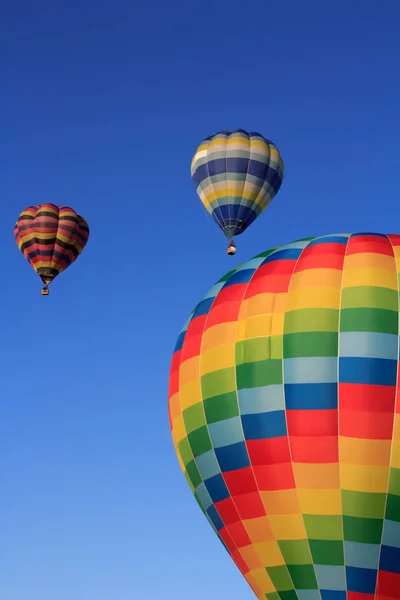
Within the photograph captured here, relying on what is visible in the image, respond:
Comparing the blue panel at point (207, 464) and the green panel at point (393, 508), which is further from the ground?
the blue panel at point (207, 464)

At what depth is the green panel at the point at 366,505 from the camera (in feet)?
47.5

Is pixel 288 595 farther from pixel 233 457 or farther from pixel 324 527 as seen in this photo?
pixel 233 457

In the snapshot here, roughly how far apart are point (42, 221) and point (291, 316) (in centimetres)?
1607

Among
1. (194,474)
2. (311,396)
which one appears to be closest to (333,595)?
(311,396)

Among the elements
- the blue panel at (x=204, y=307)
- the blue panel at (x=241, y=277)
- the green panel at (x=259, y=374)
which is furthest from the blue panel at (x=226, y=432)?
the blue panel at (x=241, y=277)

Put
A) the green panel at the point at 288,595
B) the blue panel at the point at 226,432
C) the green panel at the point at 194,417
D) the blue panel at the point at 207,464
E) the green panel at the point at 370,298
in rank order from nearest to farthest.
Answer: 1. the green panel at the point at 288,595
2. the green panel at the point at 370,298
3. the blue panel at the point at 226,432
4. the blue panel at the point at 207,464
5. the green panel at the point at 194,417

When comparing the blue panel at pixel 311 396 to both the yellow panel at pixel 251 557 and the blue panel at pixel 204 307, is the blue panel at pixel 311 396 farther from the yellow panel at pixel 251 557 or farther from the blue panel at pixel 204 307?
the blue panel at pixel 204 307

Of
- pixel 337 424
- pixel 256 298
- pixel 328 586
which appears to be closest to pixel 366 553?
pixel 328 586

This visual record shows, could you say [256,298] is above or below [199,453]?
above

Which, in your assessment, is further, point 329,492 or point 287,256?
point 287,256

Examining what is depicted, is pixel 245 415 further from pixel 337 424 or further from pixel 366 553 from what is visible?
pixel 366 553

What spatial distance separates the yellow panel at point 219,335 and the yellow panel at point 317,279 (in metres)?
1.22

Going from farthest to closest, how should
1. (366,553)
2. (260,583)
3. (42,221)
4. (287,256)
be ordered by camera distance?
(42,221)
(287,256)
(260,583)
(366,553)

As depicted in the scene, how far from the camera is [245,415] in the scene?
51.0ft
